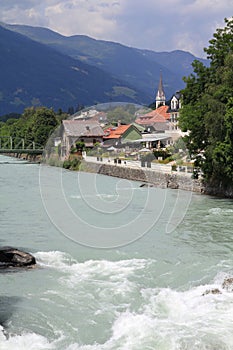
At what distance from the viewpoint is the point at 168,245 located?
70.8 feet

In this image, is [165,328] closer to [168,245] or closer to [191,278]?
[191,278]

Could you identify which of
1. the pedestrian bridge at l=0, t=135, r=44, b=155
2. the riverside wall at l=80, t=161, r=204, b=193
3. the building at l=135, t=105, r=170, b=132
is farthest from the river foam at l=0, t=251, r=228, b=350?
the pedestrian bridge at l=0, t=135, r=44, b=155

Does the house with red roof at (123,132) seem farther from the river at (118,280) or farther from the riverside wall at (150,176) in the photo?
the riverside wall at (150,176)

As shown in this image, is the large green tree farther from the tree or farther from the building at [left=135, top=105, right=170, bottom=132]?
the tree

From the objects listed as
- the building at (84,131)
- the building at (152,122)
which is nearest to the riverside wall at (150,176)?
the building at (152,122)

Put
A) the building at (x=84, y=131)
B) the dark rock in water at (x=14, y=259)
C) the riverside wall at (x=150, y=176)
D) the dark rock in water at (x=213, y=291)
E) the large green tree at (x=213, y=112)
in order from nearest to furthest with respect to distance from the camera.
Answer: the dark rock in water at (x=213, y=291)
the dark rock in water at (x=14, y=259)
the building at (x=84, y=131)
the large green tree at (x=213, y=112)
the riverside wall at (x=150, y=176)

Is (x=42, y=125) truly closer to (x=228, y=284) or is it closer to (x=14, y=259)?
(x=14, y=259)

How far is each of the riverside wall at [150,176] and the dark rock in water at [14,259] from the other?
836 inches

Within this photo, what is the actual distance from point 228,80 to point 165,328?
1005 inches

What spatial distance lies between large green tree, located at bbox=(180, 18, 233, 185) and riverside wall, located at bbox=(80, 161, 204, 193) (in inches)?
106

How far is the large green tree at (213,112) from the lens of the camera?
3379cm

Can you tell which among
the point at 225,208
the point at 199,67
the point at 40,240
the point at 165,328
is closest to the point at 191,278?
the point at 165,328

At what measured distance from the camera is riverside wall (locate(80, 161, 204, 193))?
41781mm

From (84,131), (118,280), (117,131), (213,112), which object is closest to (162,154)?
(213,112)
